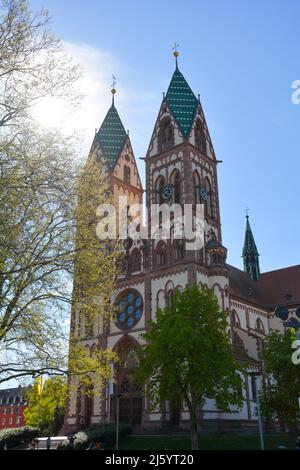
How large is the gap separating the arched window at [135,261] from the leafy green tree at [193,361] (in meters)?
14.8

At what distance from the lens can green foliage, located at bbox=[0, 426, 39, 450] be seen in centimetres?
3722

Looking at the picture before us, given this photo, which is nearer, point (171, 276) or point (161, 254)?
point (171, 276)

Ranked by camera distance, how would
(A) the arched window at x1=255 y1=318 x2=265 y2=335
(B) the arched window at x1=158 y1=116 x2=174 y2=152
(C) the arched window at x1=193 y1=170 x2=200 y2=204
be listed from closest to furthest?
(C) the arched window at x1=193 y1=170 x2=200 y2=204 → (B) the arched window at x1=158 y1=116 x2=174 y2=152 → (A) the arched window at x1=255 y1=318 x2=265 y2=335

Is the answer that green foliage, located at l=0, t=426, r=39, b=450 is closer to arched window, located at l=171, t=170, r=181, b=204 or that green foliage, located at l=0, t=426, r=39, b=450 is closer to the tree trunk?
the tree trunk

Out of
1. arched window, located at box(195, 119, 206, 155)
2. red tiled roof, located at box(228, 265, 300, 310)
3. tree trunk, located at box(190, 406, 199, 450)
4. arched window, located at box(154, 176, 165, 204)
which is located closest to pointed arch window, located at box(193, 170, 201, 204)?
arched window, located at box(154, 176, 165, 204)

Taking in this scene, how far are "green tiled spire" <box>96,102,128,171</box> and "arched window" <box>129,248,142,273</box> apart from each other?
11165mm

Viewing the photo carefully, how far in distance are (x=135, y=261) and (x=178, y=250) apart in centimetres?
482

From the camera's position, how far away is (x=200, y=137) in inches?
1884

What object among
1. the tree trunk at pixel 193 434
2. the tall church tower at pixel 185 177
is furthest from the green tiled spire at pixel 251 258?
the tree trunk at pixel 193 434

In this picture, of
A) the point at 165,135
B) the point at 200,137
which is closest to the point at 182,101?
the point at 200,137

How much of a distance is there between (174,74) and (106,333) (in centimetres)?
2912

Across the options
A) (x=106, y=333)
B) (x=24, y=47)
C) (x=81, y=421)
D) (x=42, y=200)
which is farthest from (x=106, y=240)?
(x=81, y=421)

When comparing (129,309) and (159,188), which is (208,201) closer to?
(159,188)

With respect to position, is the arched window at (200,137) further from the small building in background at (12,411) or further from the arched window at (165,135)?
the small building in background at (12,411)
